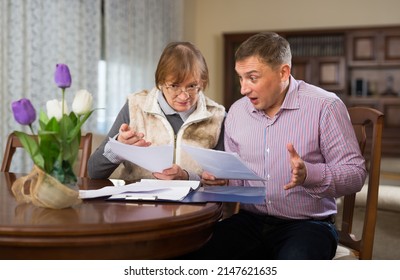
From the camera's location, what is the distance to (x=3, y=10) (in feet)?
11.6

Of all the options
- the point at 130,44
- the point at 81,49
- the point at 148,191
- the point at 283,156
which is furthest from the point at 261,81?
the point at 130,44

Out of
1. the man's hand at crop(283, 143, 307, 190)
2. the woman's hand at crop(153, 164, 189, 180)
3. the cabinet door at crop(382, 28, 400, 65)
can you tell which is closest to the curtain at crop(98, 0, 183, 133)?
the cabinet door at crop(382, 28, 400, 65)

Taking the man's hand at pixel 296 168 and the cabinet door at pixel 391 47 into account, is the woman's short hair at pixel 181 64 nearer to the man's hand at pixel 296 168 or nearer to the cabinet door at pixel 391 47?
the man's hand at pixel 296 168

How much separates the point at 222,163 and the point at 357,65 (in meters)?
5.10

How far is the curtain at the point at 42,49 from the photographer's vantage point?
3.60 meters

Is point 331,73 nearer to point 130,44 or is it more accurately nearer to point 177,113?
point 130,44

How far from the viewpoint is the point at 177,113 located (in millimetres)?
1987

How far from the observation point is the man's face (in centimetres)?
167

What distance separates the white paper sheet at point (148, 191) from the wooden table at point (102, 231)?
109mm

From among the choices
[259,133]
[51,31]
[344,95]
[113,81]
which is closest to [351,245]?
[259,133]

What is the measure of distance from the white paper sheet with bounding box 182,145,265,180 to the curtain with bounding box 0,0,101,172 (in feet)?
7.14

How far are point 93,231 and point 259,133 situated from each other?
34.6 inches

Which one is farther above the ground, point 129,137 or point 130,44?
point 130,44
